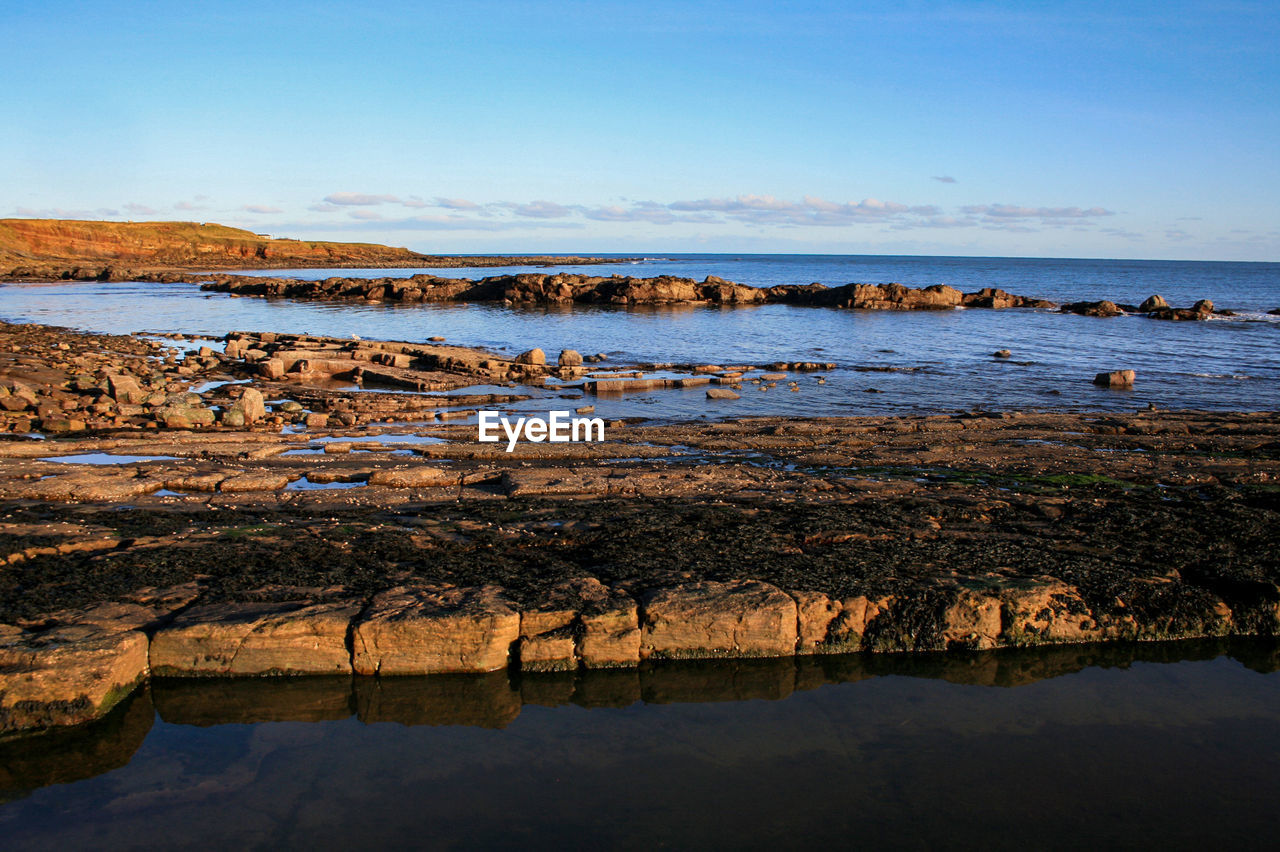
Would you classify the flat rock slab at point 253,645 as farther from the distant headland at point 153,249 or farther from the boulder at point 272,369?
the distant headland at point 153,249

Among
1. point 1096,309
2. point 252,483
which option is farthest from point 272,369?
point 1096,309

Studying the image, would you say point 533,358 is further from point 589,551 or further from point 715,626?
point 715,626

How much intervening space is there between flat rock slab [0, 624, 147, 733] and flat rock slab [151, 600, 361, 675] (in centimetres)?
31

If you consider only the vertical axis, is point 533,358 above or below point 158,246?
below

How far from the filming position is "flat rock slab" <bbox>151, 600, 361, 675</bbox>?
6.51 meters

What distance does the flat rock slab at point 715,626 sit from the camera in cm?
692

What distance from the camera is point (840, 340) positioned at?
39906 mm

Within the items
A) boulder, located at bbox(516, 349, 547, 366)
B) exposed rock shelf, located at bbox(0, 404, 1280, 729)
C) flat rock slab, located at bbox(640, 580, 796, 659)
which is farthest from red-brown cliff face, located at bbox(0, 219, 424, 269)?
flat rock slab, located at bbox(640, 580, 796, 659)

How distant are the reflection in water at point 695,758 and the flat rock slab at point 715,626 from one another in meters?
0.17

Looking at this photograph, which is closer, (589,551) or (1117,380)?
(589,551)

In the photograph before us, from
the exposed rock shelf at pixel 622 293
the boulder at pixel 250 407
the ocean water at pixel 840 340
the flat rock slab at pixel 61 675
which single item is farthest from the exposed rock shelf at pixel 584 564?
the exposed rock shelf at pixel 622 293

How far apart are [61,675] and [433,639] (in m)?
2.68

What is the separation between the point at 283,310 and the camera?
177 feet

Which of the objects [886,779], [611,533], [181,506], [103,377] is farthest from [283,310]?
[886,779]
